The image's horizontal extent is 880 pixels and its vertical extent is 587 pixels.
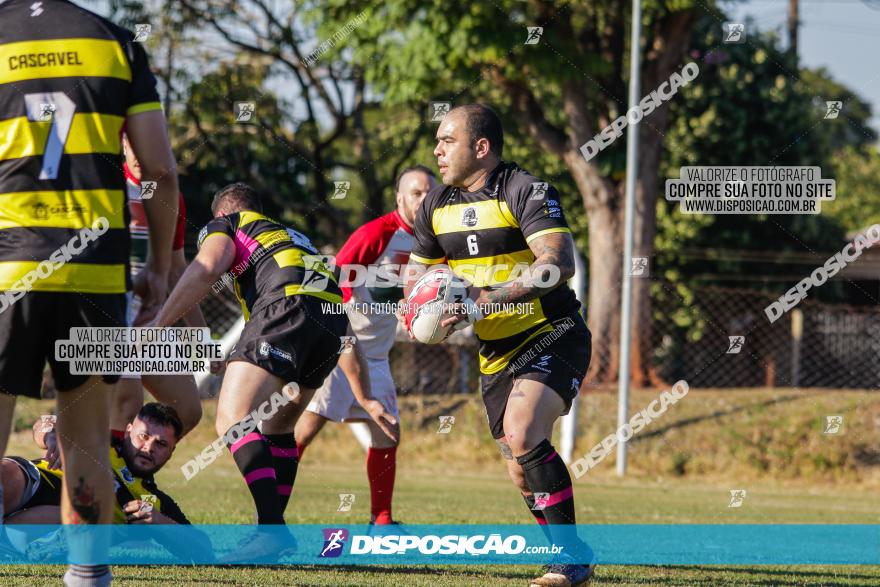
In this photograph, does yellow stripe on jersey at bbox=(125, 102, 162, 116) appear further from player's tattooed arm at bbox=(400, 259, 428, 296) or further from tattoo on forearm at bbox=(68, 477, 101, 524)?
player's tattooed arm at bbox=(400, 259, 428, 296)

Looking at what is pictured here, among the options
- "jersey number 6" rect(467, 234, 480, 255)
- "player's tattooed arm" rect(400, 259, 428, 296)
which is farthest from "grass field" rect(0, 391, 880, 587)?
"jersey number 6" rect(467, 234, 480, 255)

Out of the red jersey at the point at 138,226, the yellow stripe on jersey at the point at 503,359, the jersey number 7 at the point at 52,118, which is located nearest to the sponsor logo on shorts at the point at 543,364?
the yellow stripe on jersey at the point at 503,359

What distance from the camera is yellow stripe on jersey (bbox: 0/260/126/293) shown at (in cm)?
360

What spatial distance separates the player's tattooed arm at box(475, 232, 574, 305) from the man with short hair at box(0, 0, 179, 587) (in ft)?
6.19

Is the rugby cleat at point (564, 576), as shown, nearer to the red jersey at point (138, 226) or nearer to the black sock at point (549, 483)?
the black sock at point (549, 483)

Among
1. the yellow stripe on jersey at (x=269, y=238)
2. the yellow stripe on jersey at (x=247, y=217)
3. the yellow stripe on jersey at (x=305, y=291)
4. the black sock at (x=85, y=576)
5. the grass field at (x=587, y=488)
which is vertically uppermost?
the yellow stripe on jersey at (x=247, y=217)

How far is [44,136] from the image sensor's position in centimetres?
366

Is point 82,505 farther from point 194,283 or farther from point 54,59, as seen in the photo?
point 194,283

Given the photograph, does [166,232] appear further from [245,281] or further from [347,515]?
[347,515]

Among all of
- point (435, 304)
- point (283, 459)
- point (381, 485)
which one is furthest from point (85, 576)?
point (381, 485)

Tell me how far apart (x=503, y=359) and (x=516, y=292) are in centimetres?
57

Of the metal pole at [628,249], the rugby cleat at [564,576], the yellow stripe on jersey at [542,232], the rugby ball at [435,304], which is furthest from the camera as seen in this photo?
the metal pole at [628,249]

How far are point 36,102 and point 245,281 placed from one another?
2247 mm

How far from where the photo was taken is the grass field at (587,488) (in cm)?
559
